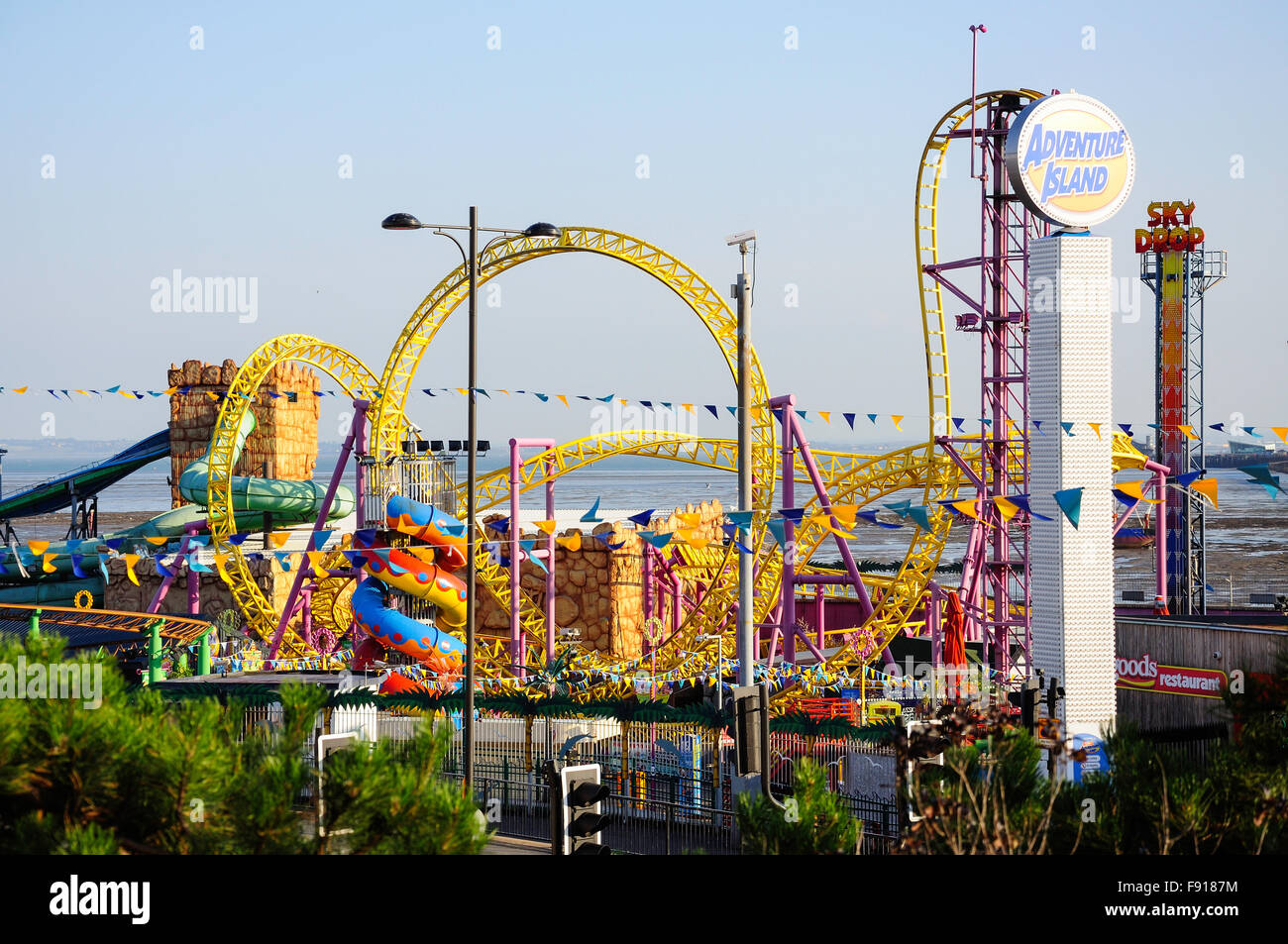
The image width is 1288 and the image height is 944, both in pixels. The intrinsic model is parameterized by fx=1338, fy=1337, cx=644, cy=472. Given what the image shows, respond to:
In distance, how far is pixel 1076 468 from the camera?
596 inches

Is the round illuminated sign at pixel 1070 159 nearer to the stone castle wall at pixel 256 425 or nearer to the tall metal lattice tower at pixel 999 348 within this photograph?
the tall metal lattice tower at pixel 999 348

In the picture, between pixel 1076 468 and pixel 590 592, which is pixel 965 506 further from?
pixel 590 592

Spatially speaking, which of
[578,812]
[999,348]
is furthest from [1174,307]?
[578,812]

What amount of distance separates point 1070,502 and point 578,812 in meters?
6.94

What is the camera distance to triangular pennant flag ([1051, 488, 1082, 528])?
48.5 ft

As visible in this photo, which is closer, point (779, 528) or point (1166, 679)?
point (1166, 679)

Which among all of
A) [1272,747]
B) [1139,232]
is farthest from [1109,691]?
[1139,232]

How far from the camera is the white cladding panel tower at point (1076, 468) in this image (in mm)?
15141

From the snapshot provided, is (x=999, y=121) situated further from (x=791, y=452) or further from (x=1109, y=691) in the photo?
(x=1109, y=691)

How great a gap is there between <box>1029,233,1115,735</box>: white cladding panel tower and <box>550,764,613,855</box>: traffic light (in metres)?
6.51

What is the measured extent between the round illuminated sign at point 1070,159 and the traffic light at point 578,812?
29.7 feet

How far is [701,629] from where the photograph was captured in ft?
98.3

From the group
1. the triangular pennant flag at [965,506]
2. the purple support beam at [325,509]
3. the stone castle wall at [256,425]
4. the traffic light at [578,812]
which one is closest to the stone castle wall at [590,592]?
the purple support beam at [325,509]
